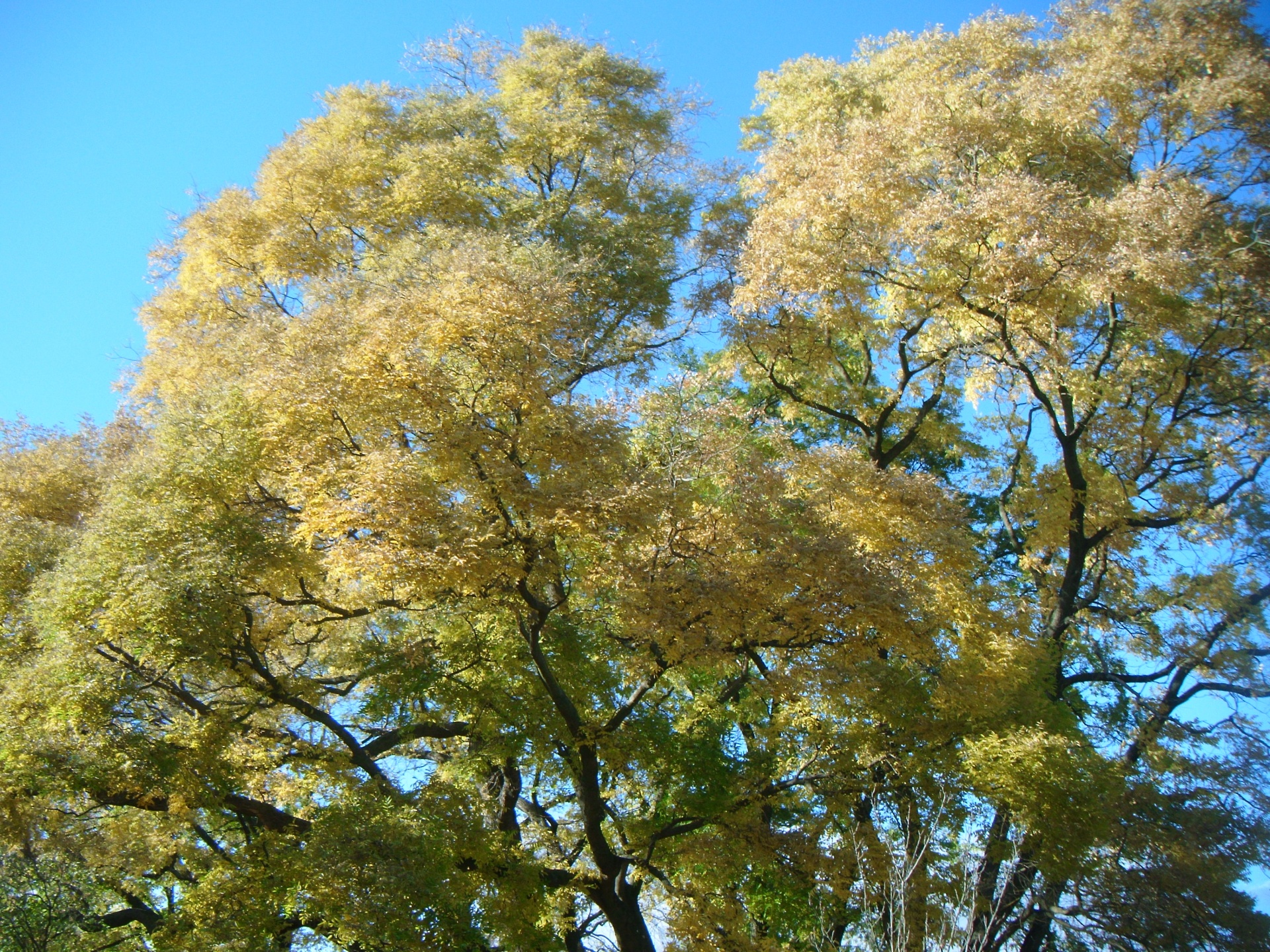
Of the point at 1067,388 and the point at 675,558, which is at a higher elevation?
the point at 1067,388

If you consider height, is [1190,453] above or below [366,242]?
below

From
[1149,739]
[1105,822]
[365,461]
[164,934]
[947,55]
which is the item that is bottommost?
[164,934]

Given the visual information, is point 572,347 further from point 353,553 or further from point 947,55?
point 947,55

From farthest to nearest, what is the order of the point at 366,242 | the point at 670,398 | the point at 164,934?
1. the point at 366,242
2. the point at 670,398
3. the point at 164,934

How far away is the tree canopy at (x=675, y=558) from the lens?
939 cm

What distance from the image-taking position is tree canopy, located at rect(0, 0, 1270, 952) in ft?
30.8

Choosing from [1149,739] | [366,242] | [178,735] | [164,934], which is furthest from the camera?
[366,242]

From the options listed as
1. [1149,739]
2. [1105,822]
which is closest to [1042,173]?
[1149,739]

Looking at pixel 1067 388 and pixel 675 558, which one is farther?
pixel 1067 388

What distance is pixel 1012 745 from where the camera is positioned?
10.4m

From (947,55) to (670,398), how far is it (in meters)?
7.98

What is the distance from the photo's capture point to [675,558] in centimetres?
1041

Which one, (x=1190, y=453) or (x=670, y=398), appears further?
(x=1190, y=453)

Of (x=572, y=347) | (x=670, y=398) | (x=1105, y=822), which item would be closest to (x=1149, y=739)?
(x=1105, y=822)
